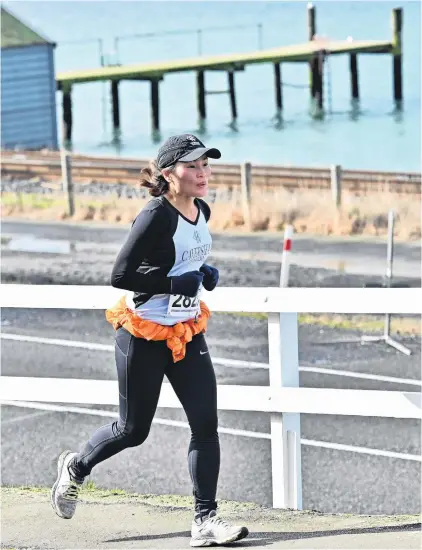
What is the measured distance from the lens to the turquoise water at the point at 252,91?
72938 millimetres

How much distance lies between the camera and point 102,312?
55.3 ft

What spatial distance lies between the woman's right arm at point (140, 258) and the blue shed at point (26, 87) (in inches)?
2150

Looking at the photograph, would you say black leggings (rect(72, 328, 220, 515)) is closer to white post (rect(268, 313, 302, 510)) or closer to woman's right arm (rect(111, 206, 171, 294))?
woman's right arm (rect(111, 206, 171, 294))

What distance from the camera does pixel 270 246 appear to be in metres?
26.6

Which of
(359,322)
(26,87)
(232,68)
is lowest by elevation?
(359,322)

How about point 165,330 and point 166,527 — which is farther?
point 166,527

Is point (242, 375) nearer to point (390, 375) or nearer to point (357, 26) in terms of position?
point (390, 375)

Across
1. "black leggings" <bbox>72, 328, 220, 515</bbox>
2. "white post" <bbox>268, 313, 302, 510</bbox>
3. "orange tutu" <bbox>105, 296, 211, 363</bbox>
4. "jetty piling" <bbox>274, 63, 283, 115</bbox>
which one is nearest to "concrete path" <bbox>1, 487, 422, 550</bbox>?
"white post" <bbox>268, 313, 302, 510</bbox>

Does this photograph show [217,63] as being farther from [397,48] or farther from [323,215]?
[323,215]

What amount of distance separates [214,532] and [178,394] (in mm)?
627

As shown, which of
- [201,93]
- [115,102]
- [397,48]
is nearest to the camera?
[397,48]

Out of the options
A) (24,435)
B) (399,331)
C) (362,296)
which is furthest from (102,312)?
(362,296)

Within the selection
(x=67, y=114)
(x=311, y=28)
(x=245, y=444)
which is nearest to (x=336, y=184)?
(x=245, y=444)

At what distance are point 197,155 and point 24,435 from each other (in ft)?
15.9
